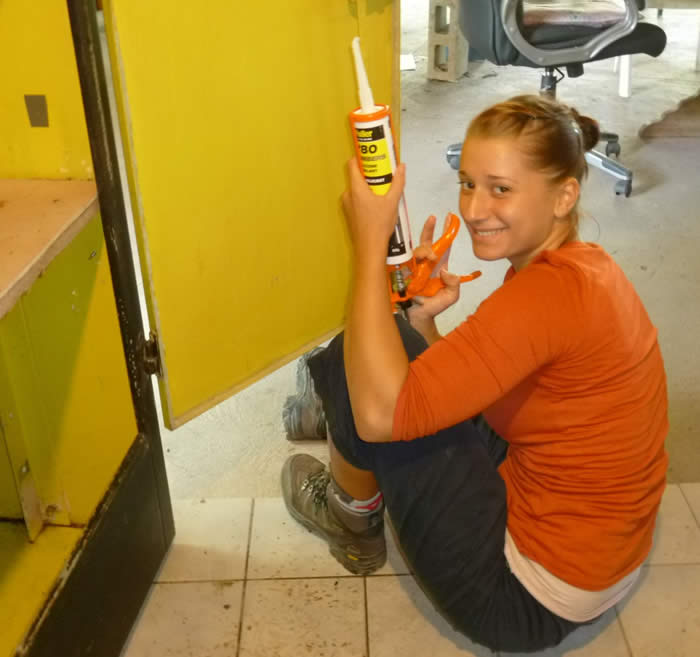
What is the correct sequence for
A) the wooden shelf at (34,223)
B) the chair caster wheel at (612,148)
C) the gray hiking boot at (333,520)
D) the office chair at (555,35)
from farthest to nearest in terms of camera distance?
the chair caster wheel at (612,148) < the office chair at (555,35) < the gray hiking boot at (333,520) < the wooden shelf at (34,223)

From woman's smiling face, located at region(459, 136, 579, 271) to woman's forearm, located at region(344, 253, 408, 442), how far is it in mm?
149

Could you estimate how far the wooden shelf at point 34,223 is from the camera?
884 mm

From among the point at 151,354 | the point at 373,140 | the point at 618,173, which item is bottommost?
the point at 618,173

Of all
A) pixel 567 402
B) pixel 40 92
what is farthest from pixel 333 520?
pixel 40 92

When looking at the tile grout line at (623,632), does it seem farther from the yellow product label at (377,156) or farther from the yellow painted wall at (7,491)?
the yellow painted wall at (7,491)

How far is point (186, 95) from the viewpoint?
1158 mm

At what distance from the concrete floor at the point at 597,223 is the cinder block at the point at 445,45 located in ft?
0.21

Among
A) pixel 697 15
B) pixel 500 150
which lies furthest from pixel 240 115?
pixel 697 15

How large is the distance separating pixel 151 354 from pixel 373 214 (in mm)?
484

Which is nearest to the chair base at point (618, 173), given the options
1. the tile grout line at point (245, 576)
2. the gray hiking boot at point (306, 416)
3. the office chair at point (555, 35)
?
the office chair at point (555, 35)

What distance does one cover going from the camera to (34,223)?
1005 mm

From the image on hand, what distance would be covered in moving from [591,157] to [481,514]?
2.19 meters

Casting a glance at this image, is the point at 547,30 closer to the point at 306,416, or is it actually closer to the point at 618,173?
the point at 618,173

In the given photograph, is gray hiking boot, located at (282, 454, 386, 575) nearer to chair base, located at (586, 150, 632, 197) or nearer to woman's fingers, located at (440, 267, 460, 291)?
woman's fingers, located at (440, 267, 460, 291)
